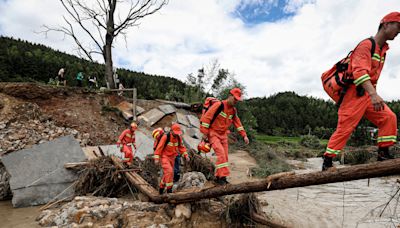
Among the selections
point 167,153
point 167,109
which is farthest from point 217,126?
point 167,109

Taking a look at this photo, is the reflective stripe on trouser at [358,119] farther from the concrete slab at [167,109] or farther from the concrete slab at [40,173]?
the concrete slab at [167,109]

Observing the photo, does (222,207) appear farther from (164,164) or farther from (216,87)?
(216,87)

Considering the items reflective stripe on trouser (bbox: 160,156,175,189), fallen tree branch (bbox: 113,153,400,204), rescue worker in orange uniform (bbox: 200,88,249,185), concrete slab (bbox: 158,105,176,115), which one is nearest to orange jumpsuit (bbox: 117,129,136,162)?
reflective stripe on trouser (bbox: 160,156,175,189)

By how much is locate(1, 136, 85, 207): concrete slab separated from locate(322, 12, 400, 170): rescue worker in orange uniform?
6499 millimetres

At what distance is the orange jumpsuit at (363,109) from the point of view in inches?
96.3

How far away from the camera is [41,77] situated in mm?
21656

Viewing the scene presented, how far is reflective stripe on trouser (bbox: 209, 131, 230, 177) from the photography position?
4090 mm

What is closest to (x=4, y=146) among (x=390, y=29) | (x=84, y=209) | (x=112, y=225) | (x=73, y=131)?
(x=73, y=131)

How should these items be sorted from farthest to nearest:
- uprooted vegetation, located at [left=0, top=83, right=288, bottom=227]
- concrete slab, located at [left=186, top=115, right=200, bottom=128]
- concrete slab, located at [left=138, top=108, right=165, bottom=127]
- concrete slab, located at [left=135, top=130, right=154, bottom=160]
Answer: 1. concrete slab, located at [left=186, top=115, right=200, bottom=128]
2. concrete slab, located at [left=138, top=108, right=165, bottom=127]
3. concrete slab, located at [left=135, top=130, right=154, bottom=160]
4. uprooted vegetation, located at [left=0, top=83, right=288, bottom=227]

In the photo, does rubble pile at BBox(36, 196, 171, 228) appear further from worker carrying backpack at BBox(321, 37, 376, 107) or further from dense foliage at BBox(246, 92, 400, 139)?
dense foliage at BBox(246, 92, 400, 139)

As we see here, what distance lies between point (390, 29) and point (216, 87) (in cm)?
1679

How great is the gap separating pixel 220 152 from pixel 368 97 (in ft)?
7.70

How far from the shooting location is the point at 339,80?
2682 millimetres

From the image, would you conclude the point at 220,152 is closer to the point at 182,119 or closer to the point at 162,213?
the point at 162,213
